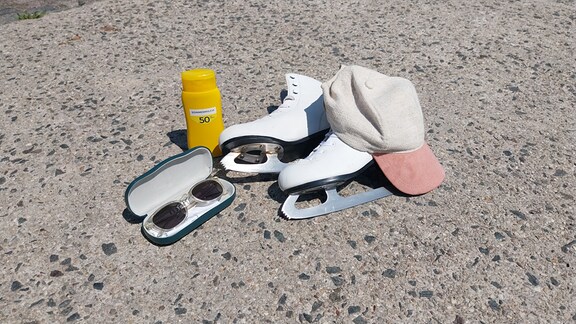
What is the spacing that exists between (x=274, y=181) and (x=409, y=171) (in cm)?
54

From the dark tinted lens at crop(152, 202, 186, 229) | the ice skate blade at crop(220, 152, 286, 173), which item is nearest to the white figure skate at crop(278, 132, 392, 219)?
the ice skate blade at crop(220, 152, 286, 173)

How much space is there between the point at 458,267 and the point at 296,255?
55 centimetres

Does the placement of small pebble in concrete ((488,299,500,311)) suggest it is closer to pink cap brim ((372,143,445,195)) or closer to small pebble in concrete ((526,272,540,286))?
small pebble in concrete ((526,272,540,286))

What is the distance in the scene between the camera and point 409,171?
86.2 inches

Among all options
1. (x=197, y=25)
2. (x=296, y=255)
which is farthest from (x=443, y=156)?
(x=197, y=25)

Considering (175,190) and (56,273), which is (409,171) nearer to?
(175,190)

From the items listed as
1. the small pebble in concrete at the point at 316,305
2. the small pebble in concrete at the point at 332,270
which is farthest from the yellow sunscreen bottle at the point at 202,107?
the small pebble in concrete at the point at 316,305

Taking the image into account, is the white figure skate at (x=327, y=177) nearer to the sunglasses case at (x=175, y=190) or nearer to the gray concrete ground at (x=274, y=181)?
the gray concrete ground at (x=274, y=181)

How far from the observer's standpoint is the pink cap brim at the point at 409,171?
7.14 feet

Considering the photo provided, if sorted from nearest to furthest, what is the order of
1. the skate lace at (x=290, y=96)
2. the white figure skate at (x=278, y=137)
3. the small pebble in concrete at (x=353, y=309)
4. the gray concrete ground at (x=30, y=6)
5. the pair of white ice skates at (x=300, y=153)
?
the small pebble in concrete at (x=353, y=309) → the pair of white ice skates at (x=300, y=153) → the white figure skate at (x=278, y=137) → the skate lace at (x=290, y=96) → the gray concrete ground at (x=30, y=6)

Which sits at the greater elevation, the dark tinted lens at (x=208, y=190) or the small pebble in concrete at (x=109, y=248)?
the dark tinted lens at (x=208, y=190)

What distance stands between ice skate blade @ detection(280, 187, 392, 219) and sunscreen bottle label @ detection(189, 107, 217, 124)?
1.51 feet

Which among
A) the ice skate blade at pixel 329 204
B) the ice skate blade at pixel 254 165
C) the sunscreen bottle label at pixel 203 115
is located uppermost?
the sunscreen bottle label at pixel 203 115

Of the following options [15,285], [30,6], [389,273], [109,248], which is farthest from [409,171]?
[30,6]
